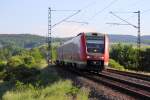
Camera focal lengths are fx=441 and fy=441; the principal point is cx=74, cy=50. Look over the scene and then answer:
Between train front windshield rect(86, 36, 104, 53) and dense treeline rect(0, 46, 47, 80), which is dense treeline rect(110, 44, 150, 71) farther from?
train front windshield rect(86, 36, 104, 53)

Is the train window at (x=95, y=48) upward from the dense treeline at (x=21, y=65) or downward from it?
upward

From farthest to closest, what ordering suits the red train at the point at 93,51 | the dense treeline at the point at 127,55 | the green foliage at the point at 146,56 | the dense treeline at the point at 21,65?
1. the dense treeline at the point at 127,55
2. the green foliage at the point at 146,56
3. the dense treeline at the point at 21,65
4. the red train at the point at 93,51

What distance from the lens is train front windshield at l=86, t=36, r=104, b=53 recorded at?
105 feet

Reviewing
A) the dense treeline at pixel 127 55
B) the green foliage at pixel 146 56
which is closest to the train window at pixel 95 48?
the green foliage at pixel 146 56

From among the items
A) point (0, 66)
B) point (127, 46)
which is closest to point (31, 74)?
point (127, 46)

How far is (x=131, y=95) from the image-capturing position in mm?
17609

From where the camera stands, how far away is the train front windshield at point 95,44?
3188 centimetres

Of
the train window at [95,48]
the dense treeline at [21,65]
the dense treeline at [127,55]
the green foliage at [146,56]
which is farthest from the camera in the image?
the dense treeline at [127,55]

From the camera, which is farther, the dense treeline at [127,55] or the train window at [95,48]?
the dense treeline at [127,55]

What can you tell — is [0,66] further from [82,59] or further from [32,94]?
[32,94]

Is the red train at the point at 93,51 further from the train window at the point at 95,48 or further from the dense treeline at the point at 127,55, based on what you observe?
the dense treeline at the point at 127,55

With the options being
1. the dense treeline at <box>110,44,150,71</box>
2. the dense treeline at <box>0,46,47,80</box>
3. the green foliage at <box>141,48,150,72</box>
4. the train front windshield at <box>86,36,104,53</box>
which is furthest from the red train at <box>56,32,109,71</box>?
the dense treeline at <box>110,44,150,71</box>

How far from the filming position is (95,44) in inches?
1260

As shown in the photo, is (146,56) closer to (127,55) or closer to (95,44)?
(127,55)
